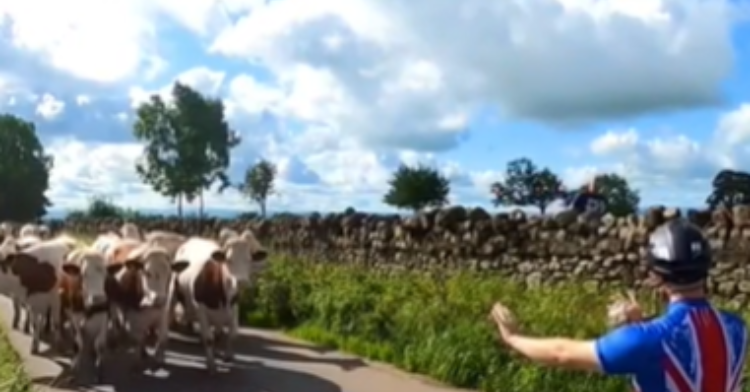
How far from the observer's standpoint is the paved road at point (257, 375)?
13188 millimetres

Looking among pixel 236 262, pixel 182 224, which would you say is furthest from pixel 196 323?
pixel 182 224

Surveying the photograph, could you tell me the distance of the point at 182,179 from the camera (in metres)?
63.0

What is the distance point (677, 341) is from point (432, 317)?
10220mm

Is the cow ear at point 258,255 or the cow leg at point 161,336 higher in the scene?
the cow ear at point 258,255

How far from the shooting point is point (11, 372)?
13.4m

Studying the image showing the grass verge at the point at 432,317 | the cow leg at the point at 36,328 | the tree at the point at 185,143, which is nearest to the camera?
the grass verge at the point at 432,317

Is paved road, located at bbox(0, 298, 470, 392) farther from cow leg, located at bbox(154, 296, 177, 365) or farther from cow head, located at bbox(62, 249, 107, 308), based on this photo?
cow head, located at bbox(62, 249, 107, 308)

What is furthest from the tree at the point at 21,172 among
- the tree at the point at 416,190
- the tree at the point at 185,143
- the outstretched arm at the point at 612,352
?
the outstretched arm at the point at 612,352

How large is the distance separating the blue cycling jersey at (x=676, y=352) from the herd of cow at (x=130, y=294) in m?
Answer: 10.9

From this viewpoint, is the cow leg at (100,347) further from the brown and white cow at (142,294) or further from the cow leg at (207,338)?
the cow leg at (207,338)

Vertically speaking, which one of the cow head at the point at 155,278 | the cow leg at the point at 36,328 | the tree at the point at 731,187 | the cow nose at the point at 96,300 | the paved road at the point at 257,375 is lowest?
the paved road at the point at 257,375

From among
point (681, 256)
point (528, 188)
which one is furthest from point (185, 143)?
point (681, 256)

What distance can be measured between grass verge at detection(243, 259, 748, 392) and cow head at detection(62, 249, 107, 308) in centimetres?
337

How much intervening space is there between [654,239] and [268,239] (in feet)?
75.9
